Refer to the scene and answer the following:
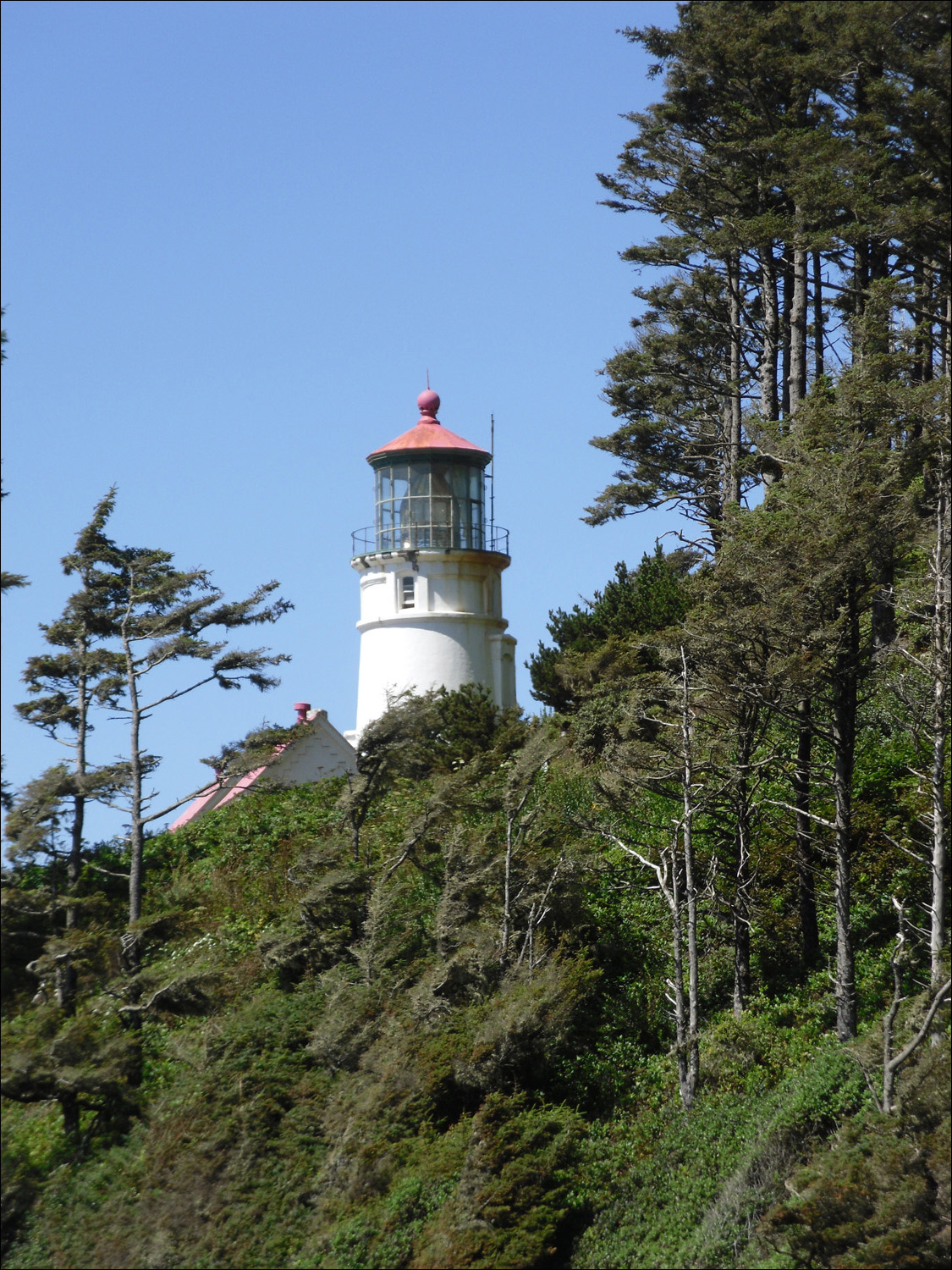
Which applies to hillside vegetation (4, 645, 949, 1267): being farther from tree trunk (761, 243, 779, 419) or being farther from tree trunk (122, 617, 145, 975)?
tree trunk (761, 243, 779, 419)

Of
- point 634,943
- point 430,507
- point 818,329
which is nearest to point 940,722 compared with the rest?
point 634,943

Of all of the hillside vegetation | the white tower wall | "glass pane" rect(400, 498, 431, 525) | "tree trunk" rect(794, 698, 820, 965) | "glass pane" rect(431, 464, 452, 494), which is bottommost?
the hillside vegetation

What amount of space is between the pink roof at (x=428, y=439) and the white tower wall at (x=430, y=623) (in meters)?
2.29

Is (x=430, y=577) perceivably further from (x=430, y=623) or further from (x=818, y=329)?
(x=818, y=329)

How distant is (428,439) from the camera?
31.8 m

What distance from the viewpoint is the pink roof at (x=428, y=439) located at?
31.5 meters

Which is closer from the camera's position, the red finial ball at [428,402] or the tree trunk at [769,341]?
the tree trunk at [769,341]

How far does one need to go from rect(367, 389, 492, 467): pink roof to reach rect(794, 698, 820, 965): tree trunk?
16140mm

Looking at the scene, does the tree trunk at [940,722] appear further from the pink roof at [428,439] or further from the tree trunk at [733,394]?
the pink roof at [428,439]

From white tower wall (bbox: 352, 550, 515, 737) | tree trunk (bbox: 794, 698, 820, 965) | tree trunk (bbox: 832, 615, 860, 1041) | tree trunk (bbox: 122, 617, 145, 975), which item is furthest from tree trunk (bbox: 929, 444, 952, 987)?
white tower wall (bbox: 352, 550, 515, 737)

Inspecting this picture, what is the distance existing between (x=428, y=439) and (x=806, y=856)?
1754 centimetres

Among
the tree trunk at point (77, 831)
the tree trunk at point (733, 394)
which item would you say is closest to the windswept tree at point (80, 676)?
the tree trunk at point (77, 831)

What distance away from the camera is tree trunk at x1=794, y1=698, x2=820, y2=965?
16.2m

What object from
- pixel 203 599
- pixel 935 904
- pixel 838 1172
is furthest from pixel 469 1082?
pixel 203 599
